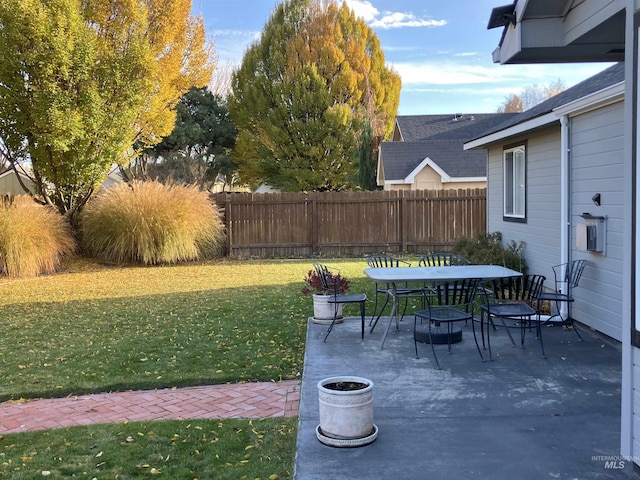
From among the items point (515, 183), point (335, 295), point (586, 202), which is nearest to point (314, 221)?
point (515, 183)

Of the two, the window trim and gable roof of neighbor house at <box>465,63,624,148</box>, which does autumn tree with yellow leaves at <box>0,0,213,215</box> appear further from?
the window trim

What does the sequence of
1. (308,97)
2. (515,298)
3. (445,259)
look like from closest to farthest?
(445,259), (515,298), (308,97)

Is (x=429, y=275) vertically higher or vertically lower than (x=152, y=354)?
higher

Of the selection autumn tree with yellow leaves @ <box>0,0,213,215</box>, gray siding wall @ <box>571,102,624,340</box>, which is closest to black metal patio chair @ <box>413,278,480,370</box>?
gray siding wall @ <box>571,102,624,340</box>

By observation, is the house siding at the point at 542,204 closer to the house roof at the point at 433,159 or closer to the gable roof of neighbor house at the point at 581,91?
the gable roof of neighbor house at the point at 581,91

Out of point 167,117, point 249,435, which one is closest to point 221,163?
point 167,117

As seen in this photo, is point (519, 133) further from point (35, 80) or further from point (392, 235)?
point (35, 80)

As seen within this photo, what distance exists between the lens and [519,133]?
7504 millimetres

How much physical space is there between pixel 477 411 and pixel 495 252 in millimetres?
4854

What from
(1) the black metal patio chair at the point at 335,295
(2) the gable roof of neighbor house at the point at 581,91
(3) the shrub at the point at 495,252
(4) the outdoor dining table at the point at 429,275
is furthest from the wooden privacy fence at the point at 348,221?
(4) the outdoor dining table at the point at 429,275

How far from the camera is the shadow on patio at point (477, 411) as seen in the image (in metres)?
2.83

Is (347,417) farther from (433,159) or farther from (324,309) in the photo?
(433,159)

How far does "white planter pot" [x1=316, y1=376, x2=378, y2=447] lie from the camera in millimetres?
3094

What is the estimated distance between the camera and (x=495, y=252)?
809cm
